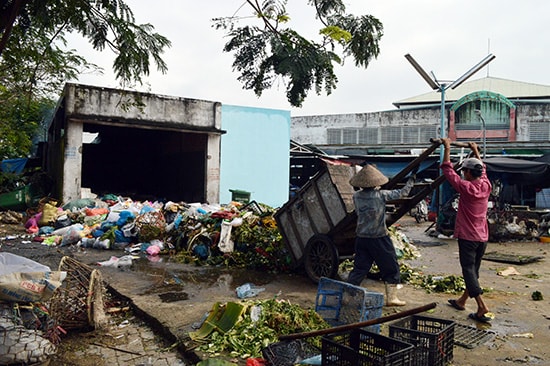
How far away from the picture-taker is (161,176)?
69.3ft

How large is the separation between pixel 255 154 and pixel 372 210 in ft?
43.6

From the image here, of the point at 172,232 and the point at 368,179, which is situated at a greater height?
the point at 368,179

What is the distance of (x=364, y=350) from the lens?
11.0ft

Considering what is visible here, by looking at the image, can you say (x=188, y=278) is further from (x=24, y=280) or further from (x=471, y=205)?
(x=471, y=205)

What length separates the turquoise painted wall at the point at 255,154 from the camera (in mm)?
17734

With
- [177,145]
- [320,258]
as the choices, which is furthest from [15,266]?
[177,145]

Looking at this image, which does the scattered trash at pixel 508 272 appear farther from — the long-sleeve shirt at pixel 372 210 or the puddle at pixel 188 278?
the puddle at pixel 188 278

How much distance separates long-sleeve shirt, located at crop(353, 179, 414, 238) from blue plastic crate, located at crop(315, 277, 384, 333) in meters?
1.20

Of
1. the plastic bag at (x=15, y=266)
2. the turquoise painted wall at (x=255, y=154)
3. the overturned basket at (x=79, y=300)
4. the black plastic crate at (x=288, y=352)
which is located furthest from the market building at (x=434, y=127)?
the plastic bag at (x=15, y=266)

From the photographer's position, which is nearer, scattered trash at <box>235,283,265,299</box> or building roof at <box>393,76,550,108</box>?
scattered trash at <box>235,283,265,299</box>

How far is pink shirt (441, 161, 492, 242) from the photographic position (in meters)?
5.03

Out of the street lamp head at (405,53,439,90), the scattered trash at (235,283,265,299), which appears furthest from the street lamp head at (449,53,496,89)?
the scattered trash at (235,283,265,299)

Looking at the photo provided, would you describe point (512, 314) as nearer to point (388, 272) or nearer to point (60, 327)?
point (388, 272)

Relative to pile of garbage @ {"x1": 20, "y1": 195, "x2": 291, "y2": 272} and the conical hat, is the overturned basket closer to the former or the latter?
the conical hat
